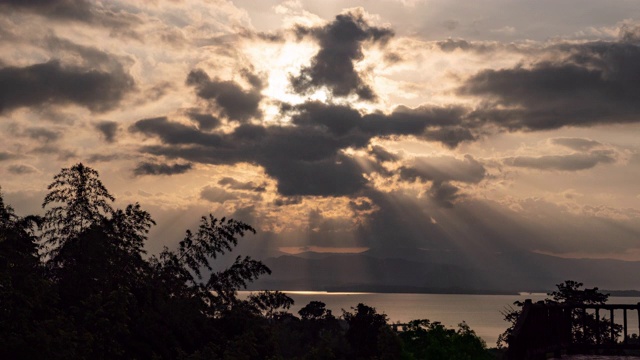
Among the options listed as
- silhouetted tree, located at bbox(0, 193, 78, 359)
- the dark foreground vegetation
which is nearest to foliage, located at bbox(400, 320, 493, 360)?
the dark foreground vegetation

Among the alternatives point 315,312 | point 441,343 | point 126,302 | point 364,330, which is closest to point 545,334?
point 441,343

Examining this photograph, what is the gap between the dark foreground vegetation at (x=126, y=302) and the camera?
707 inches

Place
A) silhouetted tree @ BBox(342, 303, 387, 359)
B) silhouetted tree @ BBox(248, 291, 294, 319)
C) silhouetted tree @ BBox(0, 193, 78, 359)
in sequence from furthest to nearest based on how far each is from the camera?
silhouetted tree @ BBox(342, 303, 387, 359), silhouetted tree @ BBox(248, 291, 294, 319), silhouetted tree @ BBox(0, 193, 78, 359)

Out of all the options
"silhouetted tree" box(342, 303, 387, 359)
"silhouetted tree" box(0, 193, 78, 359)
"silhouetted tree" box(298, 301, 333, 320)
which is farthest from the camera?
"silhouetted tree" box(298, 301, 333, 320)

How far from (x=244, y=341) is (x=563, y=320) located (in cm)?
1108

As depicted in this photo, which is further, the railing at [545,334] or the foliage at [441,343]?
the foliage at [441,343]

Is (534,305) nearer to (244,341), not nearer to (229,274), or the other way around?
(244,341)

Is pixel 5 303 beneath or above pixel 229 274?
beneath

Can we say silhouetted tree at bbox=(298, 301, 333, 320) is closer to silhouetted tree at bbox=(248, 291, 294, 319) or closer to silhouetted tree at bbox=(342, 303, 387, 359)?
silhouetted tree at bbox=(342, 303, 387, 359)

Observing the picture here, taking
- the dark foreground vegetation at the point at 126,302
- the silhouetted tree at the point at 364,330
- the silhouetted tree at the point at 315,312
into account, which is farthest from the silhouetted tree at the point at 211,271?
the silhouetted tree at the point at 315,312

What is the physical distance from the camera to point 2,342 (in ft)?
55.9

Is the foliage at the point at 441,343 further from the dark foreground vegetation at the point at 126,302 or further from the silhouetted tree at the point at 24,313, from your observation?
the silhouetted tree at the point at 24,313

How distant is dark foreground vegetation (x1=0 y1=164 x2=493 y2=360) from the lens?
18.0 m

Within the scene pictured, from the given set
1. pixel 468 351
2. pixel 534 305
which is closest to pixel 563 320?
pixel 468 351
